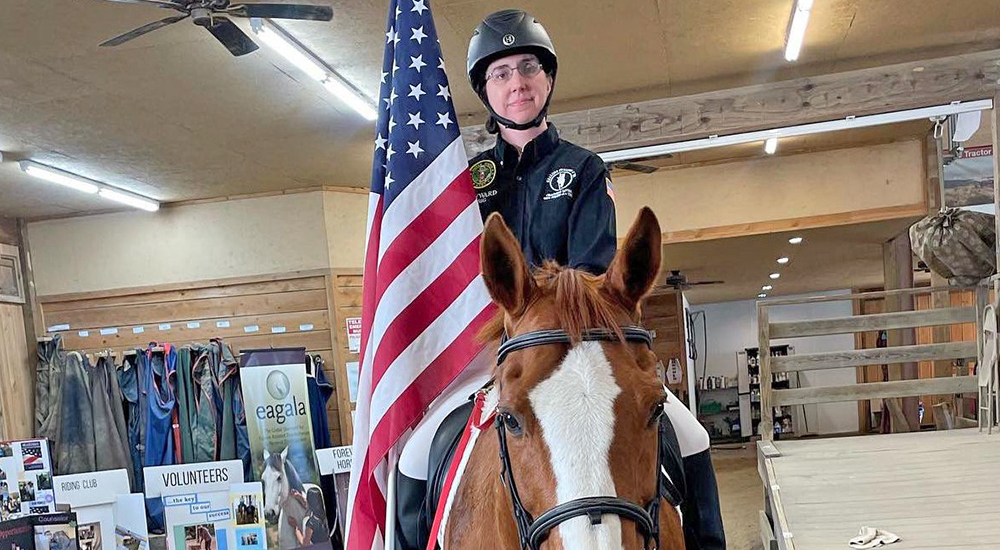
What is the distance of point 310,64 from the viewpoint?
4.04 m

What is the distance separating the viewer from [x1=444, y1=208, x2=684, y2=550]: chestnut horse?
2.90ft

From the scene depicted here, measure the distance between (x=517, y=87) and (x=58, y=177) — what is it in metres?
5.81

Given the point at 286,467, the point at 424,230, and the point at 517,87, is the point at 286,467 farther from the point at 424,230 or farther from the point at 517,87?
the point at 517,87

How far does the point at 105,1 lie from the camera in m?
3.20

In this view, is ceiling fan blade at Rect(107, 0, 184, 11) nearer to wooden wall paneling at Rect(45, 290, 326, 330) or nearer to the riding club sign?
the riding club sign

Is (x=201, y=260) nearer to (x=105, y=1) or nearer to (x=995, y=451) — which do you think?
(x=105, y=1)

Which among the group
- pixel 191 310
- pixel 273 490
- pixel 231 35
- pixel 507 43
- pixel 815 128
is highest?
pixel 231 35

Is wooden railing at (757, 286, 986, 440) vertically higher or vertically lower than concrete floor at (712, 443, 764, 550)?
higher

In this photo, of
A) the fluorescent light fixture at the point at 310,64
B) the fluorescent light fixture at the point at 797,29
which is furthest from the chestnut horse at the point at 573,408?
the fluorescent light fixture at the point at 797,29

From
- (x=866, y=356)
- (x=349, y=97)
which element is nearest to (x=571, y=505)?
(x=349, y=97)

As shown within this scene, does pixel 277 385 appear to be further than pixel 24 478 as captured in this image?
Yes

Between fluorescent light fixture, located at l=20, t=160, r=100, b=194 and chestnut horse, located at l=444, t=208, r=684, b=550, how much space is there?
19.8 feet

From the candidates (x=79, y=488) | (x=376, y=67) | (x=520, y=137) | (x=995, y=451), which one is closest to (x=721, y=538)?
(x=520, y=137)

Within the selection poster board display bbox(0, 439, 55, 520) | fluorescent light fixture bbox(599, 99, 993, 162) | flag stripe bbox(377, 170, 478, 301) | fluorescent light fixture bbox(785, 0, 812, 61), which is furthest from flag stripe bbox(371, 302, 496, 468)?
poster board display bbox(0, 439, 55, 520)
